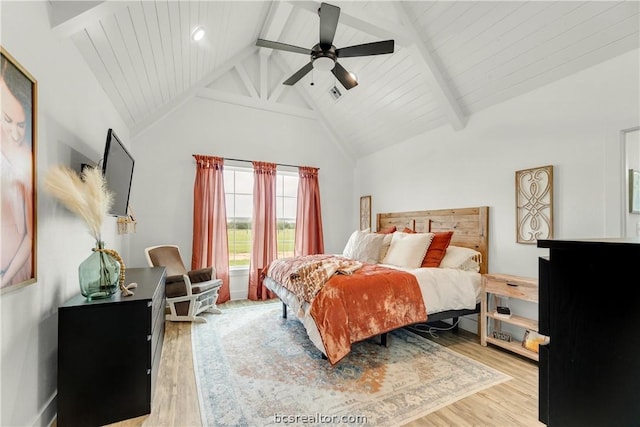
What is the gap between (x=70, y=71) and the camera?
1968 millimetres

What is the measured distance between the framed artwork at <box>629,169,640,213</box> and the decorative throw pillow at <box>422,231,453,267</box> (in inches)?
57.8

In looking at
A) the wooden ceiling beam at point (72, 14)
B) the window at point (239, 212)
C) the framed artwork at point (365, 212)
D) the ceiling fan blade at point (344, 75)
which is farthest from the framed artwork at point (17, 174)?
the framed artwork at point (365, 212)

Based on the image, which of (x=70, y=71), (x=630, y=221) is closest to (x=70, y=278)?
(x=70, y=71)

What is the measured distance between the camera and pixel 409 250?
3352 mm

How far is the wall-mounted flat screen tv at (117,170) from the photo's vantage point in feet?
7.02

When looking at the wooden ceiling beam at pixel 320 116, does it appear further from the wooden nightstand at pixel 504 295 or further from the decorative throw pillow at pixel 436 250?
the wooden nightstand at pixel 504 295

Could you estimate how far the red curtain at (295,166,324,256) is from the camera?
5.15 m

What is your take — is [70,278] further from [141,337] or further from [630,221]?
[630,221]

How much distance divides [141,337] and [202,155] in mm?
3215

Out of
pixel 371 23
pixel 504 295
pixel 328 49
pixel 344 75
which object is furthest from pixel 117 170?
pixel 504 295

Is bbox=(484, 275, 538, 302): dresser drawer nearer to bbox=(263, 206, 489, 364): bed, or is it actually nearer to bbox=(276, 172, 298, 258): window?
bbox=(263, 206, 489, 364): bed

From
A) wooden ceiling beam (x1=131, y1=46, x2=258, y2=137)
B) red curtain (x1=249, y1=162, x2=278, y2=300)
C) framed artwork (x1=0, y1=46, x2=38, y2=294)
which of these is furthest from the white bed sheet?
wooden ceiling beam (x1=131, y1=46, x2=258, y2=137)

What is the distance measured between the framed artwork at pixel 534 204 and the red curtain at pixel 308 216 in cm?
307

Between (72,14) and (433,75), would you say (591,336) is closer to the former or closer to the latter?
(72,14)
